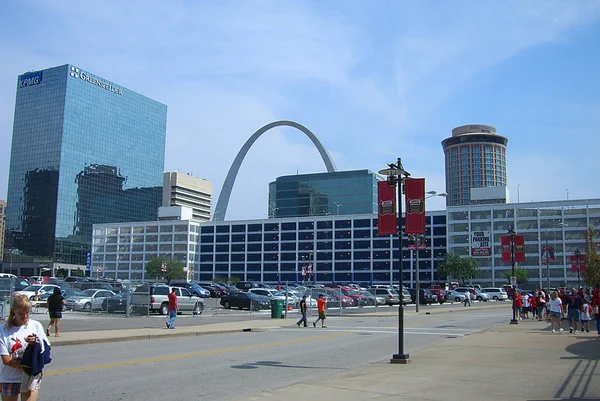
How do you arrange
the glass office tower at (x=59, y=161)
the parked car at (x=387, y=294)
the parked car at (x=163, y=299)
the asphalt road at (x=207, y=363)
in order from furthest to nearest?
the glass office tower at (x=59, y=161), the parked car at (x=387, y=294), the parked car at (x=163, y=299), the asphalt road at (x=207, y=363)

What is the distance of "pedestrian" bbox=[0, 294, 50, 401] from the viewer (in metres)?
6.74

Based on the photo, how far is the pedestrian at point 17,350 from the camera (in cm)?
674

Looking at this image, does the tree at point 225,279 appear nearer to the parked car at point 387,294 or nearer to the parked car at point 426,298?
the parked car at point 426,298

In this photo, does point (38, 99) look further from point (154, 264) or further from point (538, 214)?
point (538, 214)

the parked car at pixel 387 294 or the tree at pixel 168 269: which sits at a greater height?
the tree at pixel 168 269

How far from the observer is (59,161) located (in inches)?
7096

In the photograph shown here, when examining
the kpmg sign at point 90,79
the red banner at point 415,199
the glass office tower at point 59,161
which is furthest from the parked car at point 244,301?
the kpmg sign at point 90,79

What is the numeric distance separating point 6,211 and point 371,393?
8141 inches

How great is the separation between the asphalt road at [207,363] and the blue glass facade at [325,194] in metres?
145

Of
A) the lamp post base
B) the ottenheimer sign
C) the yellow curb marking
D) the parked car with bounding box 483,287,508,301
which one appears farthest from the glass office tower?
the lamp post base

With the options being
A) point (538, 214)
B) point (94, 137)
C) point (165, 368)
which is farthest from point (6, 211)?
point (165, 368)

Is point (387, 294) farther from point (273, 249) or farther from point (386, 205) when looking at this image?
point (273, 249)

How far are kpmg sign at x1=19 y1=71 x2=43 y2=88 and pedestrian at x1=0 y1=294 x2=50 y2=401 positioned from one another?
196 m

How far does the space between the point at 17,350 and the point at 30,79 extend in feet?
657
